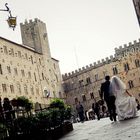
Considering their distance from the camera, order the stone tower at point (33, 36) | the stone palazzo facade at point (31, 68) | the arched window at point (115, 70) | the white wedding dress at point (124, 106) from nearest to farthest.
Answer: the white wedding dress at point (124, 106)
the stone palazzo facade at point (31, 68)
the stone tower at point (33, 36)
the arched window at point (115, 70)

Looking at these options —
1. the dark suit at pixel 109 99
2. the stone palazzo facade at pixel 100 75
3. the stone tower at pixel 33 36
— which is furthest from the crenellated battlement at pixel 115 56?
the dark suit at pixel 109 99

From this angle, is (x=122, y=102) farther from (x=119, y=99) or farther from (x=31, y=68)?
(x=31, y=68)

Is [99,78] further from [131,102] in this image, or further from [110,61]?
[131,102]

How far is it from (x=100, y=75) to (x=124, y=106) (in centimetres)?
5098

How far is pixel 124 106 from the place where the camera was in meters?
10.4

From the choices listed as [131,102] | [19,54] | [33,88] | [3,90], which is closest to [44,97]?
[33,88]

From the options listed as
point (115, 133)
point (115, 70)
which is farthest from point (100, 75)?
point (115, 133)

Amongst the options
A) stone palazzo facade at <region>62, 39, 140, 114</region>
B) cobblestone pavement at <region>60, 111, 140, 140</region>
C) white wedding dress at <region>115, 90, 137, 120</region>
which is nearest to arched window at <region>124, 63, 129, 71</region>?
stone palazzo facade at <region>62, 39, 140, 114</region>

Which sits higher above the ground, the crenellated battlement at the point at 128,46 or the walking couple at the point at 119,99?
the crenellated battlement at the point at 128,46

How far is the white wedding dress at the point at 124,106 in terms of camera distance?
33.8 feet

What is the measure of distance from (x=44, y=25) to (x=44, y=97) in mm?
15402

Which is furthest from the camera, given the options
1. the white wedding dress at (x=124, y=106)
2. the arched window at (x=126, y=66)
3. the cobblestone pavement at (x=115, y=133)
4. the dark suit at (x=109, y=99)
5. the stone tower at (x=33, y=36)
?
the arched window at (x=126, y=66)

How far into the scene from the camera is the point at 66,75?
2547 inches

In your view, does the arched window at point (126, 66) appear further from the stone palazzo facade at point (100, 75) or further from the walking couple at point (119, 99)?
the walking couple at point (119, 99)
